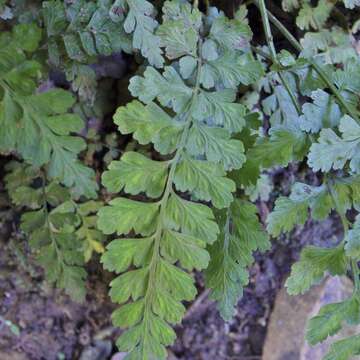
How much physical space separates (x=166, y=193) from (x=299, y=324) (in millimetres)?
1016

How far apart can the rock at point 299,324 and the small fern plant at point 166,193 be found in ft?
3.06

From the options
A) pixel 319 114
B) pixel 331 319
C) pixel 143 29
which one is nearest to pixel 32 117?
pixel 143 29

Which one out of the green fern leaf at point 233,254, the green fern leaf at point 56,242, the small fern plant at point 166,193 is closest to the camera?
the small fern plant at point 166,193

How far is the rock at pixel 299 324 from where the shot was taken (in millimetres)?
1796

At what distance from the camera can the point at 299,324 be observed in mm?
1815

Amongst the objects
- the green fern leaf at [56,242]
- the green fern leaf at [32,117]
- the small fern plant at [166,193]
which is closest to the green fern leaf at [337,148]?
the small fern plant at [166,193]

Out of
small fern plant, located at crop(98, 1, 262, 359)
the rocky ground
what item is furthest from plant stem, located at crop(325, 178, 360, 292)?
the rocky ground

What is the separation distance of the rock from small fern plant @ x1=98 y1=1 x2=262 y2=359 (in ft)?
3.06

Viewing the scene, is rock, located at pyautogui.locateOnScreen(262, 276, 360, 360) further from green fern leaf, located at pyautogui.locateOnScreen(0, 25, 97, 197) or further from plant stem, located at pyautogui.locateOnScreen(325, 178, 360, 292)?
green fern leaf, located at pyautogui.locateOnScreen(0, 25, 97, 197)

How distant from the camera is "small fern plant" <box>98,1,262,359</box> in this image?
38.4 inches

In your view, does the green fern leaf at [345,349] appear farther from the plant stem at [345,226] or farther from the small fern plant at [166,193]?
the small fern plant at [166,193]

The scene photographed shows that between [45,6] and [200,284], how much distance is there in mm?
1062

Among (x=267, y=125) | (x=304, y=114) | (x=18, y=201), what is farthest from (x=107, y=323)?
(x=304, y=114)

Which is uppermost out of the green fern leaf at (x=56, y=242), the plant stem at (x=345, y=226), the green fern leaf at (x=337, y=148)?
the green fern leaf at (x=337, y=148)
